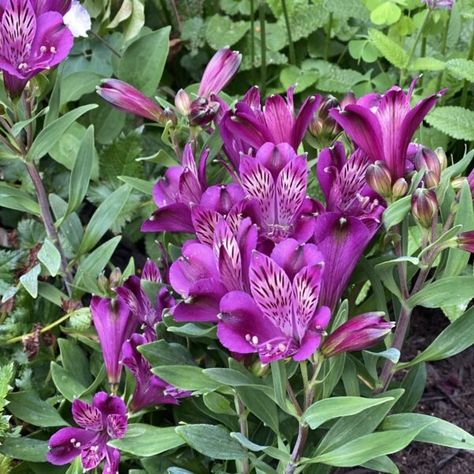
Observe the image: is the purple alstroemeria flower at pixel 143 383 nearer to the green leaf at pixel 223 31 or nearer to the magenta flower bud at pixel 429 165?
the magenta flower bud at pixel 429 165

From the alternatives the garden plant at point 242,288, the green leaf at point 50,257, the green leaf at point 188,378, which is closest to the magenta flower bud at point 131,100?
the garden plant at point 242,288

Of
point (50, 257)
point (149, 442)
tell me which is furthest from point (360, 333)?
point (50, 257)

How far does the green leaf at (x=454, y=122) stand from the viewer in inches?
58.5

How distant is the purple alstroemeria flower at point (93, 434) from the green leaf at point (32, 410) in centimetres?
→ 14

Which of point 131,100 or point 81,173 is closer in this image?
point 131,100

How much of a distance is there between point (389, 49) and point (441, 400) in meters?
0.70

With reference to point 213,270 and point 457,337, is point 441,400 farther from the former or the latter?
point 213,270

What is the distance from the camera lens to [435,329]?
1.64 metres

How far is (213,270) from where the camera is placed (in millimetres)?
829

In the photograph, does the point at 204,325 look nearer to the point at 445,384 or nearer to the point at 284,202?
the point at 284,202

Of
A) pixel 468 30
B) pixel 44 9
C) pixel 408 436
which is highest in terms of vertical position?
pixel 44 9

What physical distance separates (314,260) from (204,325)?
20 cm

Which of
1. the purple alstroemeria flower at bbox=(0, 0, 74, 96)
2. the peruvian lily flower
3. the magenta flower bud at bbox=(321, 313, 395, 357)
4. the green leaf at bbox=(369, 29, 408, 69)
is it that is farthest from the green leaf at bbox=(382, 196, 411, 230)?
the green leaf at bbox=(369, 29, 408, 69)

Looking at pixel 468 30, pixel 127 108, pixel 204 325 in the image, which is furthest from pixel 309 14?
pixel 204 325
